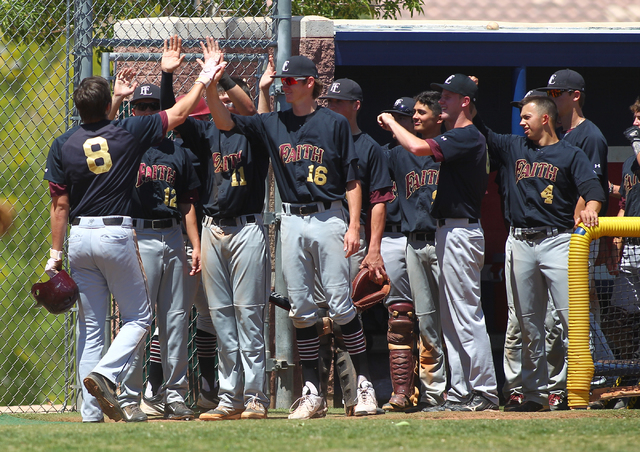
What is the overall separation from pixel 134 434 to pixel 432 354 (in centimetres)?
237

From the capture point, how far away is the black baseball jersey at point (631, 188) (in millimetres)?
5637

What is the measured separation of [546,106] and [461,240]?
3.61 ft

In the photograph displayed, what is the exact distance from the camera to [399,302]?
5422mm

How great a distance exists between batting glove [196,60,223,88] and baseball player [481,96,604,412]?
206 centimetres

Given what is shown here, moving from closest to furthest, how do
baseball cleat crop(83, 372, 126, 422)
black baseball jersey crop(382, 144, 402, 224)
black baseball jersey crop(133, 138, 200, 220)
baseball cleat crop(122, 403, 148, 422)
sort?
1. baseball cleat crop(83, 372, 126, 422)
2. baseball cleat crop(122, 403, 148, 422)
3. black baseball jersey crop(133, 138, 200, 220)
4. black baseball jersey crop(382, 144, 402, 224)

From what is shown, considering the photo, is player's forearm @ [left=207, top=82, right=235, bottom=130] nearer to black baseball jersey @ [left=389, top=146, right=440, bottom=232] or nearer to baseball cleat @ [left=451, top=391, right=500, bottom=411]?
black baseball jersey @ [left=389, top=146, right=440, bottom=232]

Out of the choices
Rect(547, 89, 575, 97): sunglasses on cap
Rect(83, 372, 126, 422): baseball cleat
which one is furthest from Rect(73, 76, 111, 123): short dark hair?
Rect(547, 89, 575, 97): sunglasses on cap

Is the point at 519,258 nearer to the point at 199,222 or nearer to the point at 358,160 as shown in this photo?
the point at 358,160

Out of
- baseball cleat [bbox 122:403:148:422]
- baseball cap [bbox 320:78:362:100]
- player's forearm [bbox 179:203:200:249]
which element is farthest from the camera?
baseball cap [bbox 320:78:362:100]

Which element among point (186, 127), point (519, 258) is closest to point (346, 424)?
point (519, 258)

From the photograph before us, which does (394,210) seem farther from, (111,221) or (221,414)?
(111,221)

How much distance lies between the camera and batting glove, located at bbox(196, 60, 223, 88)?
4.55 meters

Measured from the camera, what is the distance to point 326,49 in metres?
6.22

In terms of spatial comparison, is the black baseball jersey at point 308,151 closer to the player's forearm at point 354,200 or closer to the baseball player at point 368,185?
the player's forearm at point 354,200
